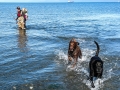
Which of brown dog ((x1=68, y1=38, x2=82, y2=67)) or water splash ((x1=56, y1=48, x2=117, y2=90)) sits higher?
brown dog ((x1=68, y1=38, x2=82, y2=67))

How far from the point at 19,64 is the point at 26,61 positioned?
0.60m

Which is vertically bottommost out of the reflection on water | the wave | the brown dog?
the reflection on water

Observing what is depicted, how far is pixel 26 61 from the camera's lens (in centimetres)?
1210

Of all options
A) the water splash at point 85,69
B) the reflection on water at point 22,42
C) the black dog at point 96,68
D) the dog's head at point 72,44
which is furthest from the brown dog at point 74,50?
the reflection on water at point 22,42

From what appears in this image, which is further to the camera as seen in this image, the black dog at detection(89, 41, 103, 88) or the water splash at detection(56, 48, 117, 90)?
the water splash at detection(56, 48, 117, 90)

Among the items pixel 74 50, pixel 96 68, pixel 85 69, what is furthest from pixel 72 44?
pixel 96 68

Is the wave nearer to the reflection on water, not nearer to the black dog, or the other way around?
the black dog

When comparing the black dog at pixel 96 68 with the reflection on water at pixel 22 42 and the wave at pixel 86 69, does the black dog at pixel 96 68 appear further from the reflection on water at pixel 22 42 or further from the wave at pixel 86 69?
the reflection on water at pixel 22 42

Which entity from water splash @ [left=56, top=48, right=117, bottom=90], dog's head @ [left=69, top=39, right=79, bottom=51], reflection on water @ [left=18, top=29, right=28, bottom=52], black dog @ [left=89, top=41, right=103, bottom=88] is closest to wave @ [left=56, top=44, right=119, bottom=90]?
water splash @ [left=56, top=48, right=117, bottom=90]

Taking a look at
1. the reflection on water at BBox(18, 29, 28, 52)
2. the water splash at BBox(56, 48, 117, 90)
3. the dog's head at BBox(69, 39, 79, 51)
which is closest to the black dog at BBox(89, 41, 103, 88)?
the water splash at BBox(56, 48, 117, 90)

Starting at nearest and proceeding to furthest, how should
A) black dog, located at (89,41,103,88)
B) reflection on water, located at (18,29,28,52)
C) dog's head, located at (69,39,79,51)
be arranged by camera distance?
black dog, located at (89,41,103,88) → dog's head, located at (69,39,79,51) → reflection on water, located at (18,29,28,52)

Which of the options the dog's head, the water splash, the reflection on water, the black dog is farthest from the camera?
the reflection on water

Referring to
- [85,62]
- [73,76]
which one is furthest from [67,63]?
[73,76]

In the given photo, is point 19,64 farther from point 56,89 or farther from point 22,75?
point 56,89
